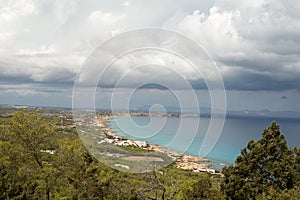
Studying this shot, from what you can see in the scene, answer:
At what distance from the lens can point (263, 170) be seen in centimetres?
1534

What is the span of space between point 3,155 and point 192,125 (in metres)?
10.8

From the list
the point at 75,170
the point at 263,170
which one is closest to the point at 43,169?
the point at 75,170

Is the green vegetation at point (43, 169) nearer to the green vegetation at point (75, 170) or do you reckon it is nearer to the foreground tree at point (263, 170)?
the green vegetation at point (75, 170)

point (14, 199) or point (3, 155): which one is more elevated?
point (3, 155)

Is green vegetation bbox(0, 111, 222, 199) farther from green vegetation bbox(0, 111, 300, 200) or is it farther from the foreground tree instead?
the foreground tree

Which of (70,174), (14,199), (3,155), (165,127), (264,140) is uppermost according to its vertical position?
(165,127)


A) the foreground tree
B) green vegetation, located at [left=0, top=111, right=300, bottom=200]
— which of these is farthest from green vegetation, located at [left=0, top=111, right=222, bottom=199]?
the foreground tree

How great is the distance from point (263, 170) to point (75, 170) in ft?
33.2

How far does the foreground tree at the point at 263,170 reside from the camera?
14703 mm

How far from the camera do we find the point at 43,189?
14.1 metres

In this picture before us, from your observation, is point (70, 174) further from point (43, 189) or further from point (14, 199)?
point (14, 199)

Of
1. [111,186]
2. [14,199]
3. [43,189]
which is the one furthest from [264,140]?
[14,199]

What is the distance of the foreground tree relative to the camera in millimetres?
14703

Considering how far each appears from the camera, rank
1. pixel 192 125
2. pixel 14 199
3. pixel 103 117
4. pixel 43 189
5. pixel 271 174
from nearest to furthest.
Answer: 1. pixel 192 125
2. pixel 103 117
3. pixel 14 199
4. pixel 43 189
5. pixel 271 174
